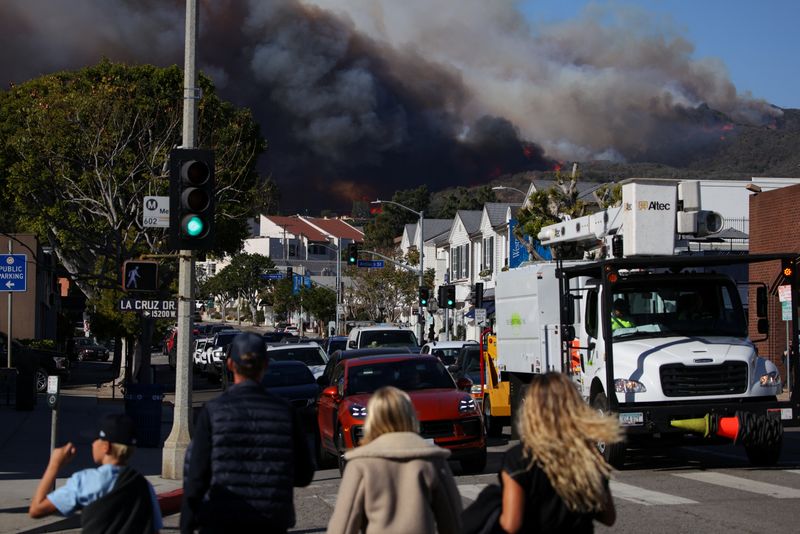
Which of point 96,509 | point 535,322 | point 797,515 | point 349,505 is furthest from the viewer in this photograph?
point 535,322

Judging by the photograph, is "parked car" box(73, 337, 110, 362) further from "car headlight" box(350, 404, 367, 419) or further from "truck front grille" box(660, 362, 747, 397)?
"truck front grille" box(660, 362, 747, 397)

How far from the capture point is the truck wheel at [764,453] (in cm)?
1546

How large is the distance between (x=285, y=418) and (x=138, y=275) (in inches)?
380

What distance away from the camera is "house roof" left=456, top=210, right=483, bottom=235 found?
67000 millimetres

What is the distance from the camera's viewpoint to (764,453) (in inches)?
618

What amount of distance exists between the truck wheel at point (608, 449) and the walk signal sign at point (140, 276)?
6.25m

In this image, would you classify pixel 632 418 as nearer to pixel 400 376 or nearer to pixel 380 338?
pixel 400 376

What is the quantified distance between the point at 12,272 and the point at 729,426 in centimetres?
1354

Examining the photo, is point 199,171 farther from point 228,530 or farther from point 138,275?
point 228,530

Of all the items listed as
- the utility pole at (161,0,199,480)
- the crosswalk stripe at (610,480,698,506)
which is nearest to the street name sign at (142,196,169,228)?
the utility pole at (161,0,199,480)

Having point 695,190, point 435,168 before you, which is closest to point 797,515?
point 695,190

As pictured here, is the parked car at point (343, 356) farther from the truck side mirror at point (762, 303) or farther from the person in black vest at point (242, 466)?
the person in black vest at point (242, 466)

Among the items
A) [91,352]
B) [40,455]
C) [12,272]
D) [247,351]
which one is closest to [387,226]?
[91,352]

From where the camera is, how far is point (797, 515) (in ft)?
38.6
